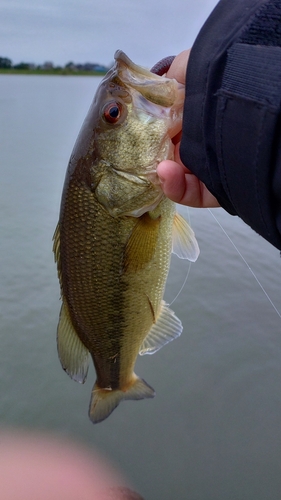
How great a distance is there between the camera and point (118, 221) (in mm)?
1508

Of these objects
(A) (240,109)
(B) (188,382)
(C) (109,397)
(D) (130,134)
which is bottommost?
(B) (188,382)

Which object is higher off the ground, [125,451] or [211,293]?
[211,293]

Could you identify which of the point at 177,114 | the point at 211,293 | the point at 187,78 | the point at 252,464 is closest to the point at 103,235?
the point at 177,114

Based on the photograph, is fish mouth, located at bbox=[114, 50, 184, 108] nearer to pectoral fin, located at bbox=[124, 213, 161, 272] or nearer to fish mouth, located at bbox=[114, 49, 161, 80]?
fish mouth, located at bbox=[114, 49, 161, 80]

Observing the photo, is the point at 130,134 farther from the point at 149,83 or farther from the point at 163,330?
the point at 163,330

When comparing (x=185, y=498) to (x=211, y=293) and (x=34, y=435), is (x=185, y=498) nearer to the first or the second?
(x=34, y=435)

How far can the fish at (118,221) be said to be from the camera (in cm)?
142

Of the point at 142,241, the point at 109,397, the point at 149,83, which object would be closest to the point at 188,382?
the point at 109,397

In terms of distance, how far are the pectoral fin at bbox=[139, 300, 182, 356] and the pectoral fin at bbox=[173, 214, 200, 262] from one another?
11.5 inches

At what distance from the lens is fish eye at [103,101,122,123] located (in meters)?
1.43

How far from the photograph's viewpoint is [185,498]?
8.50 feet

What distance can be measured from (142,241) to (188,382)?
2195mm

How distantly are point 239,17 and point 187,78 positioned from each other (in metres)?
0.20

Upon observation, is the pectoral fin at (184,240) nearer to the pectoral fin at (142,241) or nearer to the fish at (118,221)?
the fish at (118,221)
